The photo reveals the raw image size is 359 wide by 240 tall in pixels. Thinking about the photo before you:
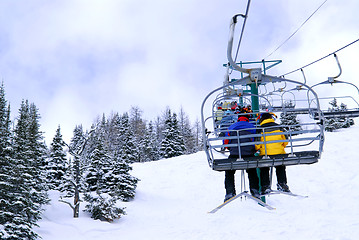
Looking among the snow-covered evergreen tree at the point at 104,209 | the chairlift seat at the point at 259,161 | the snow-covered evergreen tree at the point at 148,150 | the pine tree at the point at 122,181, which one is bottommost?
the snow-covered evergreen tree at the point at 104,209

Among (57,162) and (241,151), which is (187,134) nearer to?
(57,162)

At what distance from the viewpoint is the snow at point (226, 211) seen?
998 centimetres

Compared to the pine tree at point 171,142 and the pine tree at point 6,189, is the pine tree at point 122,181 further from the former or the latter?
the pine tree at point 171,142

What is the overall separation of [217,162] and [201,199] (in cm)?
1342

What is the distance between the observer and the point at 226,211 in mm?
13273

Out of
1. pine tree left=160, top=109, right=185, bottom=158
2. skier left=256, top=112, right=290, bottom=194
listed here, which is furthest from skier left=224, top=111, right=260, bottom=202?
pine tree left=160, top=109, right=185, bottom=158

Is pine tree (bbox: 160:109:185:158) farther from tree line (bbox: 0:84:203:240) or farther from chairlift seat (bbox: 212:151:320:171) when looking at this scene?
chairlift seat (bbox: 212:151:320:171)

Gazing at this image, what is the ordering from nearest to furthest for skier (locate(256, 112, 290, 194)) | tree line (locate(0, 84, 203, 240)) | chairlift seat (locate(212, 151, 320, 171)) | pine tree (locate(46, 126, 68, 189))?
chairlift seat (locate(212, 151, 320, 171)), skier (locate(256, 112, 290, 194)), tree line (locate(0, 84, 203, 240)), pine tree (locate(46, 126, 68, 189))

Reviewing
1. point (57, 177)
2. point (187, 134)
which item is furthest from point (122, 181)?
point (187, 134)

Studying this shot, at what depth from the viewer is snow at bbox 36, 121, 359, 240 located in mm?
9984

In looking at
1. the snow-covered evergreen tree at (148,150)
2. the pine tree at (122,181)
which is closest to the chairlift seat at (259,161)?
the pine tree at (122,181)

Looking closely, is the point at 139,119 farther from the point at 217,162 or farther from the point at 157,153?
the point at 217,162

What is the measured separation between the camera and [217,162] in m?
5.06

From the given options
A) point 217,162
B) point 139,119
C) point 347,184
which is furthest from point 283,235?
point 139,119
